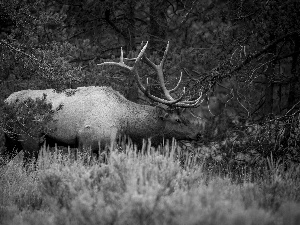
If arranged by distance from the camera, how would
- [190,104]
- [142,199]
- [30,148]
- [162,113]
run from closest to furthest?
[142,199] < [190,104] < [162,113] < [30,148]

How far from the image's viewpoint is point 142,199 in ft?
A: 13.6

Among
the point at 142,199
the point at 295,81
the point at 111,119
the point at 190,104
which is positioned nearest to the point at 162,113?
the point at 190,104

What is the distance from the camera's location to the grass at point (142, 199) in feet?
13.5

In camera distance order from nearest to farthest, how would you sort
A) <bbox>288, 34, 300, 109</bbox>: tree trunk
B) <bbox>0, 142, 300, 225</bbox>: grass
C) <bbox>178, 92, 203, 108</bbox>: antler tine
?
<bbox>0, 142, 300, 225</bbox>: grass → <bbox>178, 92, 203, 108</bbox>: antler tine → <bbox>288, 34, 300, 109</bbox>: tree trunk

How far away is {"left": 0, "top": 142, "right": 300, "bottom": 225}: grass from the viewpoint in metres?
4.12

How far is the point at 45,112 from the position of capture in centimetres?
727

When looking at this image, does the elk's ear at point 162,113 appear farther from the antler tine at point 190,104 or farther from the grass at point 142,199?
the grass at point 142,199

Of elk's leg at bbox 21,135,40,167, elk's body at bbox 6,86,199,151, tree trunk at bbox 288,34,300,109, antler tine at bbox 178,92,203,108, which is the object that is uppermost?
tree trunk at bbox 288,34,300,109

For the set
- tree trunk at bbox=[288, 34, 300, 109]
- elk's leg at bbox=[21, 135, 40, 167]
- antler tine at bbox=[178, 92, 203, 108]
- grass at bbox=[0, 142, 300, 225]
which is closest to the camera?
grass at bbox=[0, 142, 300, 225]

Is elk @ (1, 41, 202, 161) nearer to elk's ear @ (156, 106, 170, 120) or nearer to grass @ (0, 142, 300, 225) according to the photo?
elk's ear @ (156, 106, 170, 120)

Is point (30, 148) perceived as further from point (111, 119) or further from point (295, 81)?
point (295, 81)

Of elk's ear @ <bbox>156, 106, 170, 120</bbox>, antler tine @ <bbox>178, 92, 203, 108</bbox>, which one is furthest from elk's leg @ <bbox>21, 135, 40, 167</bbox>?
antler tine @ <bbox>178, 92, 203, 108</bbox>

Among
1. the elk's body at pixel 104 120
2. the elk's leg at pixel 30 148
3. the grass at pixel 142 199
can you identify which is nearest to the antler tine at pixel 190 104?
the elk's body at pixel 104 120

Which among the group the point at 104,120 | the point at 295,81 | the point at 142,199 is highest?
the point at 295,81
